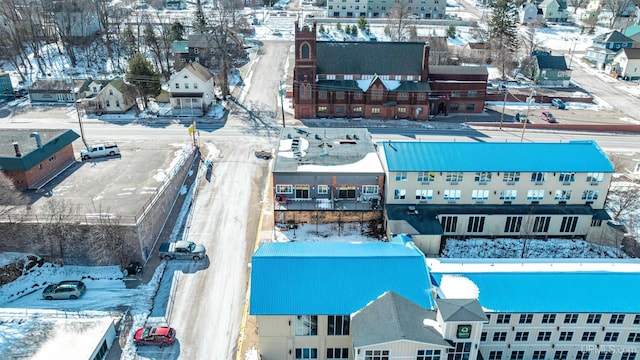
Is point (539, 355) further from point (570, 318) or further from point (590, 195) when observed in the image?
point (590, 195)

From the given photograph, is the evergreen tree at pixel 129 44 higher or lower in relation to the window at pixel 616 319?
higher

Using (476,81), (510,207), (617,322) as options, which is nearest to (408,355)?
(617,322)

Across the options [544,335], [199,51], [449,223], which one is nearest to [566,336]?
[544,335]

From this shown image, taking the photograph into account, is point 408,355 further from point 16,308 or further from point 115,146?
point 115,146

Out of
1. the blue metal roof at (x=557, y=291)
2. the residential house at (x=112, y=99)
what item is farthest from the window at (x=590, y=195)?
the residential house at (x=112, y=99)

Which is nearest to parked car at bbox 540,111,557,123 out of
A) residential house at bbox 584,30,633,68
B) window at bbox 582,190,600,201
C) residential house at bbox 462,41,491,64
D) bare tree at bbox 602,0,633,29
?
window at bbox 582,190,600,201

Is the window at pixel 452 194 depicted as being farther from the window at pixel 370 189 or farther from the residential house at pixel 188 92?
the residential house at pixel 188 92
